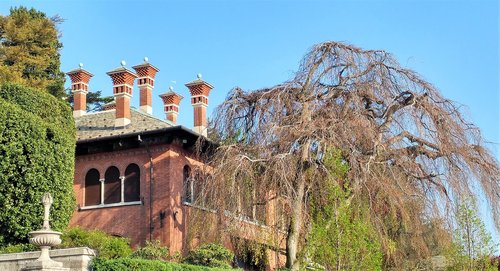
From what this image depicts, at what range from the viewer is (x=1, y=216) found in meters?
20.5

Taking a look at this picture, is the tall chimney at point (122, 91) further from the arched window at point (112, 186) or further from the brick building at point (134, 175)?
the arched window at point (112, 186)

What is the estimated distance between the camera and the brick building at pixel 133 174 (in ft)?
85.0

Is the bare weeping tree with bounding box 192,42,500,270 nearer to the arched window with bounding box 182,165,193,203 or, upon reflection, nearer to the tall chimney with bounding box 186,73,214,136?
the arched window with bounding box 182,165,193,203

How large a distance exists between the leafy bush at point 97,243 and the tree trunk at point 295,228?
4841 millimetres

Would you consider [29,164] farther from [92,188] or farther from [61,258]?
[92,188]

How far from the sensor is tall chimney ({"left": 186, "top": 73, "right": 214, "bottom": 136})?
99.2 ft

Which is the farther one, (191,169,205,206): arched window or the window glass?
the window glass

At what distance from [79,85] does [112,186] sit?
574cm

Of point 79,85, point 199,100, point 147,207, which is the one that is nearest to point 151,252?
point 147,207

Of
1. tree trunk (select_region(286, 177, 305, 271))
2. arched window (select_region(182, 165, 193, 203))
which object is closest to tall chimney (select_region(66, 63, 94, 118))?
arched window (select_region(182, 165, 193, 203))

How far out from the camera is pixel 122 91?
28.3 metres

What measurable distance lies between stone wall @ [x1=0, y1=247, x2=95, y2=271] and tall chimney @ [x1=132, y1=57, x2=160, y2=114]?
42.0 ft


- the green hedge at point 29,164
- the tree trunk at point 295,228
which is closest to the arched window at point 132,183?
the green hedge at point 29,164

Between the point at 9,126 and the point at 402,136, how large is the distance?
1136cm
